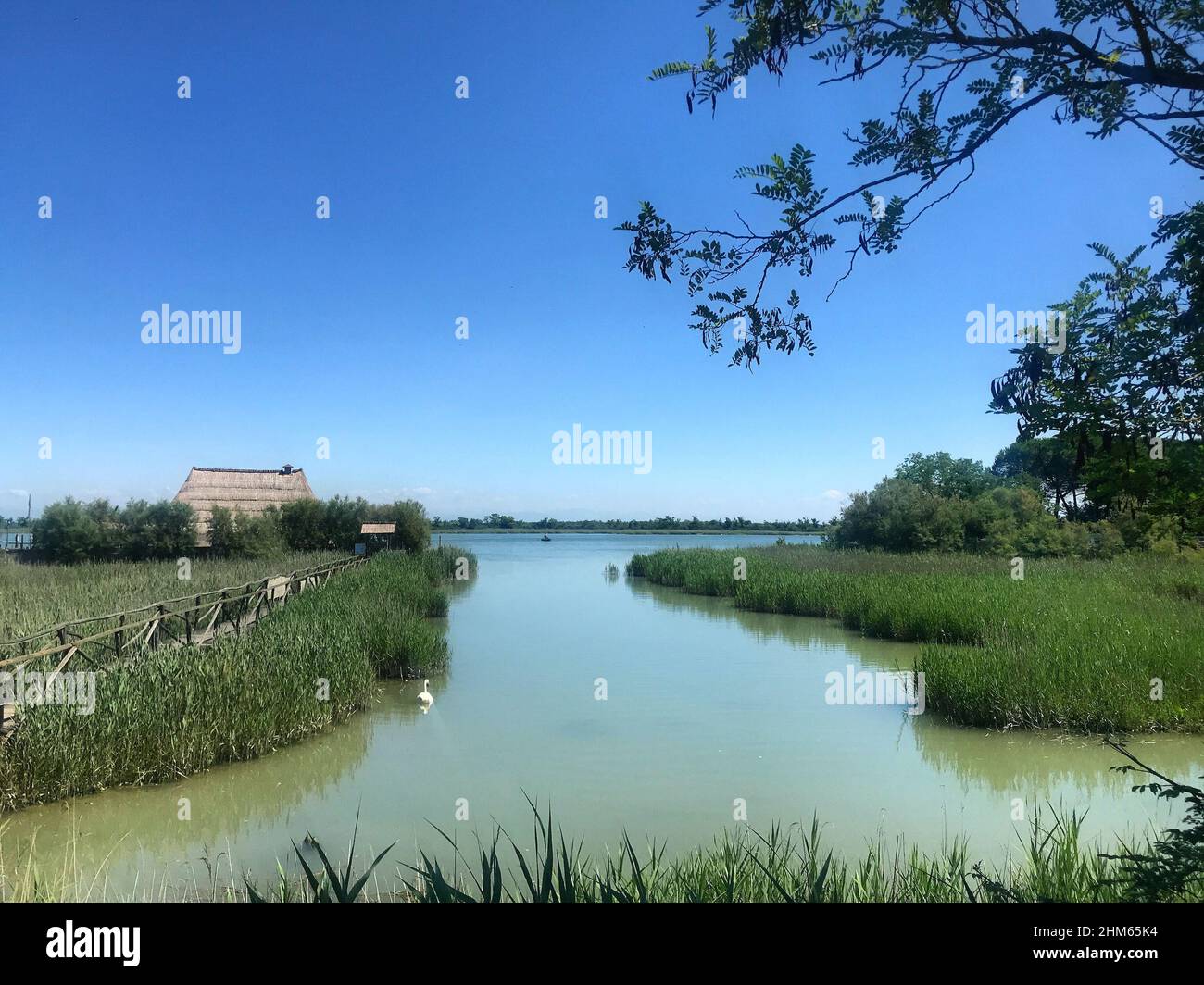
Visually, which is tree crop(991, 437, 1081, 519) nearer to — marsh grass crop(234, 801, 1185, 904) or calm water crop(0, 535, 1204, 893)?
marsh grass crop(234, 801, 1185, 904)

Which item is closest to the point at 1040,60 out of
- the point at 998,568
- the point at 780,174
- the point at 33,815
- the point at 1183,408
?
the point at 780,174

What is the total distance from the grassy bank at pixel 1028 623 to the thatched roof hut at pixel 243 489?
20546 mm

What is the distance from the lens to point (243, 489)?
114 feet

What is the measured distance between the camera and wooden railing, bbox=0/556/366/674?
7.13m

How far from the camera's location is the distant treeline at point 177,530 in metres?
25.5

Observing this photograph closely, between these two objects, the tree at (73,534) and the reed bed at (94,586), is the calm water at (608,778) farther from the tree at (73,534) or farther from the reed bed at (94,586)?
the tree at (73,534)

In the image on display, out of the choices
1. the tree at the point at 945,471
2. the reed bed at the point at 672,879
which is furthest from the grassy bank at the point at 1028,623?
the tree at the point at 945,471

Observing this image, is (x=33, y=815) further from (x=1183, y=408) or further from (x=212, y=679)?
(x=1183, y=408)

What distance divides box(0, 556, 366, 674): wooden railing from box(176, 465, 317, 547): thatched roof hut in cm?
1891

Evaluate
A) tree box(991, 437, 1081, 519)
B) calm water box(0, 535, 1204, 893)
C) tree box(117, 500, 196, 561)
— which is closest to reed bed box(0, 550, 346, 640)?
tree box(117, 500, 196, 561)

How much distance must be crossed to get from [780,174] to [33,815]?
6825 mm

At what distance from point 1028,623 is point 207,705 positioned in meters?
11.3

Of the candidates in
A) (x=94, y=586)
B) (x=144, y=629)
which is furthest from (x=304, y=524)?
(x=144, y=629)

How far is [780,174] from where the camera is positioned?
1.97 metres
